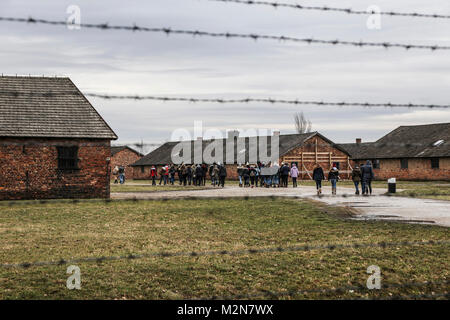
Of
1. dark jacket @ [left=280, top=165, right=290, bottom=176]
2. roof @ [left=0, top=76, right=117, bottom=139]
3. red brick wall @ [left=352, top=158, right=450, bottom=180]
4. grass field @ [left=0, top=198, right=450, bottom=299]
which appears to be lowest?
grass field @ [left=0, top=198, right=450, bottom=299]

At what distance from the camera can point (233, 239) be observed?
13703 mm

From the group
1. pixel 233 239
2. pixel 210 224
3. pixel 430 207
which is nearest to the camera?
pixel 233 239

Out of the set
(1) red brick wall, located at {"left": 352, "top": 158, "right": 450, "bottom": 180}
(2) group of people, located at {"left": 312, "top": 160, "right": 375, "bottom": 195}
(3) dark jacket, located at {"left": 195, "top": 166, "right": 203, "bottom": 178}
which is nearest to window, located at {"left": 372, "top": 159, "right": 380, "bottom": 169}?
(1) red brick wall, located at {"left": 352, "top": 158, "right": 450, "bottom": 180}

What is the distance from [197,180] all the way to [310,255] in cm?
3177

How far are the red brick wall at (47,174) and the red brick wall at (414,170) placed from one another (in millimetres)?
36744

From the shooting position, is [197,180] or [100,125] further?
[197,180]

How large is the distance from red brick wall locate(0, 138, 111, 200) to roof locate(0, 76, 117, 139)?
2.12 feet

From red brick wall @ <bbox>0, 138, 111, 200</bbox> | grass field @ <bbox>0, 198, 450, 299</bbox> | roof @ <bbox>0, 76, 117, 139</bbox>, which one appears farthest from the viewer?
roof @ <bbox>0, 76, 117, 139</bbox>

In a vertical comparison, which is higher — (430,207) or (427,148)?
(427,148)

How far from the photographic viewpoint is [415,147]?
A: 194ft

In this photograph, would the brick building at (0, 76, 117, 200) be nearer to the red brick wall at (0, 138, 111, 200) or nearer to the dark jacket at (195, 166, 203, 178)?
the red brick wall at (0, 138, 111, 200)

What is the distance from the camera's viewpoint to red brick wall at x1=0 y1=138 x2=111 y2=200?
27828 millimetres
